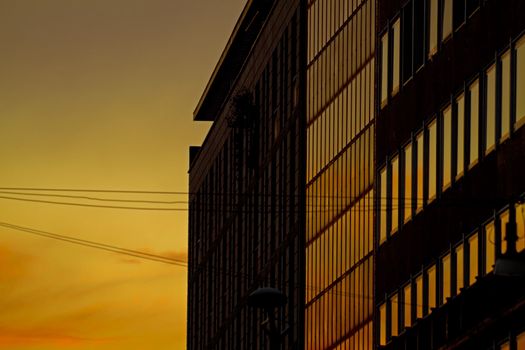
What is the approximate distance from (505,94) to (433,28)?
414 inches

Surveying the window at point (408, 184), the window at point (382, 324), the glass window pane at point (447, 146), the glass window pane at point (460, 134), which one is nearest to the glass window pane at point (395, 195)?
the window at point (408, 184)

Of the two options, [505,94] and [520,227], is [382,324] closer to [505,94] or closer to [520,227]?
[505,94]

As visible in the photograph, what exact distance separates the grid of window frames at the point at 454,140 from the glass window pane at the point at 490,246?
231cm

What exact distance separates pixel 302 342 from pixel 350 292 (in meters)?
15.0

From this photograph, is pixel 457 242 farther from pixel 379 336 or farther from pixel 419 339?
pixel 379 336

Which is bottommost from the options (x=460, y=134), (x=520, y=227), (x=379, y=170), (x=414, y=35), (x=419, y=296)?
(x=520, y=227)

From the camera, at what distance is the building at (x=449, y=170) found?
51.4 metres

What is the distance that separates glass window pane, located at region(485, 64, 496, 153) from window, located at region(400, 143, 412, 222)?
10.8 m

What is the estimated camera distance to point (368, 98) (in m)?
73.9

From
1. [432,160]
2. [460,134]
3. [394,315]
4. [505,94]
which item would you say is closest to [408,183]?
[432,160]

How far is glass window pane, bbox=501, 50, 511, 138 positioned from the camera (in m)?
51.6

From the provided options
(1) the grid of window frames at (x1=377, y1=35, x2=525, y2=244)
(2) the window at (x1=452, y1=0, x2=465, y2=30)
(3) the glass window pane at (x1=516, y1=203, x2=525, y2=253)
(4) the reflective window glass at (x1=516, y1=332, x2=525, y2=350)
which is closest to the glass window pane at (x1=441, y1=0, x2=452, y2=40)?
(2) the window at (x1=452, y1=0, x2=465, y2=30)

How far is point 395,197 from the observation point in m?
67.7

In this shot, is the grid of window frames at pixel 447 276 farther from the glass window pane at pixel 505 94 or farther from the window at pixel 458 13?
the window at pixel 458 13
